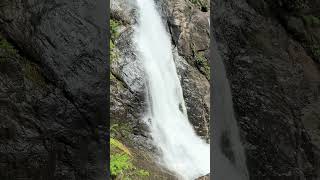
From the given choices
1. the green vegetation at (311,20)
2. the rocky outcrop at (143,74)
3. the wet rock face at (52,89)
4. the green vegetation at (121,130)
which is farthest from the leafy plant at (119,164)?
the green vegetation at (311,20)

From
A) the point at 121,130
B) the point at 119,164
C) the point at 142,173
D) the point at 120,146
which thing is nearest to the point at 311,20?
the point at 119,164

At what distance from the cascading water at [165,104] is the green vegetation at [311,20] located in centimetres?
688

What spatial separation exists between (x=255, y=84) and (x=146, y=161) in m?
6.32

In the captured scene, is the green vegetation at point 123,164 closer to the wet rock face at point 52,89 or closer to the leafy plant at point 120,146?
the leafy plant at point 120,146

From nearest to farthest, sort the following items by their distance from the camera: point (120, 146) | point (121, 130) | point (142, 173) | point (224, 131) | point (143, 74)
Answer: point (224, 131) < point (142, 173) < point (120, 146) < point (121, 130) < point (143, 74)

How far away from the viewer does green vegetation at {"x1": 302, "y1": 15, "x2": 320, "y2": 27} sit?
250cm

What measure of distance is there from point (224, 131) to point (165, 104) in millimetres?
7533

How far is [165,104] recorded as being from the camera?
33.5 feet

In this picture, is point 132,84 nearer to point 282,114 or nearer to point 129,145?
point 129,145

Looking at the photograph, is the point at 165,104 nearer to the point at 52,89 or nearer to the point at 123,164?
the point at 123,164

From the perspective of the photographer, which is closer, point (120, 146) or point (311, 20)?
point (311, 20)

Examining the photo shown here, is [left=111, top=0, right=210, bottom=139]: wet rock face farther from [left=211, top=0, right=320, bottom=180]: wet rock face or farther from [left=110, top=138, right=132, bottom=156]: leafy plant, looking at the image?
[left=211, top=0, right=320, bottom=180]: wet rock face

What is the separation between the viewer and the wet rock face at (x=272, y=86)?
99.9 inches

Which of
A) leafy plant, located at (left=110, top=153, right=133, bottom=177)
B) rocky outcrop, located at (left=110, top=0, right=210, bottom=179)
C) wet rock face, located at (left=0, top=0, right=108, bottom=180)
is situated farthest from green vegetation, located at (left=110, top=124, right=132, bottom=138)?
wet rock face, located at (left=0, top=0, right=108, bottom=180)
